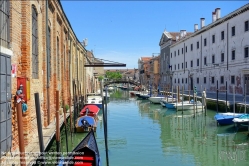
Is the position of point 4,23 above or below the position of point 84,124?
above

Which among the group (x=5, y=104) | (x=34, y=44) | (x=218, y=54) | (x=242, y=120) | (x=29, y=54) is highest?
(x=218, y=54)

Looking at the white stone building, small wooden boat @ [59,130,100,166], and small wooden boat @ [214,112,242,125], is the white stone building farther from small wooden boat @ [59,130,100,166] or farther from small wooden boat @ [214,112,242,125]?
small wooden boat @ [59,130,100,166]

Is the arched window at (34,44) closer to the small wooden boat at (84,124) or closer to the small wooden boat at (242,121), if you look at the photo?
the small wooden boat at (84,124)

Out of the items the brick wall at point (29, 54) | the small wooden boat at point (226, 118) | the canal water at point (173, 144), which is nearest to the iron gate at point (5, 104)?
the brick wall at point (29, 54)

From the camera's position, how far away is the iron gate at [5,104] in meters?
6.46

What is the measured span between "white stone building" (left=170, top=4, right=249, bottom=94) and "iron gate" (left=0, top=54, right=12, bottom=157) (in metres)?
19.6

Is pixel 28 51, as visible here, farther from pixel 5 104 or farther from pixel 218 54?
pixel 218 54

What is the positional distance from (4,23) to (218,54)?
26218 mm

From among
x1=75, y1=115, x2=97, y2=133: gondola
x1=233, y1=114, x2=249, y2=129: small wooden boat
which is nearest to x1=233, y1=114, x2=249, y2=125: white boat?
x1=233, y1=114, x2=249, y2=129: small wooden boat

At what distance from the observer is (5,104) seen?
6746mm

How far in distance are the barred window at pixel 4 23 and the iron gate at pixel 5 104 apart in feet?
1.28

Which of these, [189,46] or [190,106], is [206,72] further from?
[190,106]

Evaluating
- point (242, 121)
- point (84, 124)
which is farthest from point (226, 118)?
point (84, 124)

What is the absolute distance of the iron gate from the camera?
21.2 ft
